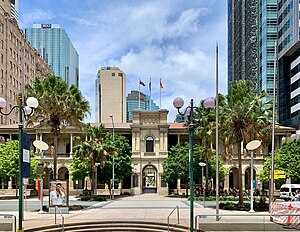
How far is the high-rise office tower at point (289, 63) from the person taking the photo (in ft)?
265

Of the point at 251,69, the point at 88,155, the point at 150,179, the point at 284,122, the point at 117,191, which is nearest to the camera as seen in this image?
the point at 88,155

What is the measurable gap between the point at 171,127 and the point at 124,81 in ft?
253

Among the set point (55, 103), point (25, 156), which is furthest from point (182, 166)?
point (25, 156)

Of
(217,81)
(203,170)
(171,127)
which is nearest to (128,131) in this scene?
(171,127)

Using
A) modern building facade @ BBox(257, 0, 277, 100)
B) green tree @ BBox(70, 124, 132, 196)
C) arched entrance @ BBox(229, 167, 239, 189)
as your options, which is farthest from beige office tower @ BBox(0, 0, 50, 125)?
modern building facade @ BBox(257, 0, 277, 100)

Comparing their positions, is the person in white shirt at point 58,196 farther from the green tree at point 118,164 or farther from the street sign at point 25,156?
the green tree at point 118,164

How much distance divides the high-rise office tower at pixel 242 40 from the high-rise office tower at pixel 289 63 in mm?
10942

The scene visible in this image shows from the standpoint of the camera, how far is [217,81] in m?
29.6

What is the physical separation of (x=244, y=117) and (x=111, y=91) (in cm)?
11217

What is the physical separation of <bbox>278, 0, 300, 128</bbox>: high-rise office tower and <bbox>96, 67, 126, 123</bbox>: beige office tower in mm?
63872

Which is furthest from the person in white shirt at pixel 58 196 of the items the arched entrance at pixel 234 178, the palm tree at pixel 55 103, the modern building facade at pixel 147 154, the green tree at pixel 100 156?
the arched entrance at pixel 234 178

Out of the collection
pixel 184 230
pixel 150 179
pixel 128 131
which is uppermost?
pixel 128 131

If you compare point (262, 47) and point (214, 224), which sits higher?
point (262, 47)

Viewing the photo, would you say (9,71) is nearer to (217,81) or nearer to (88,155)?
(88,155)
